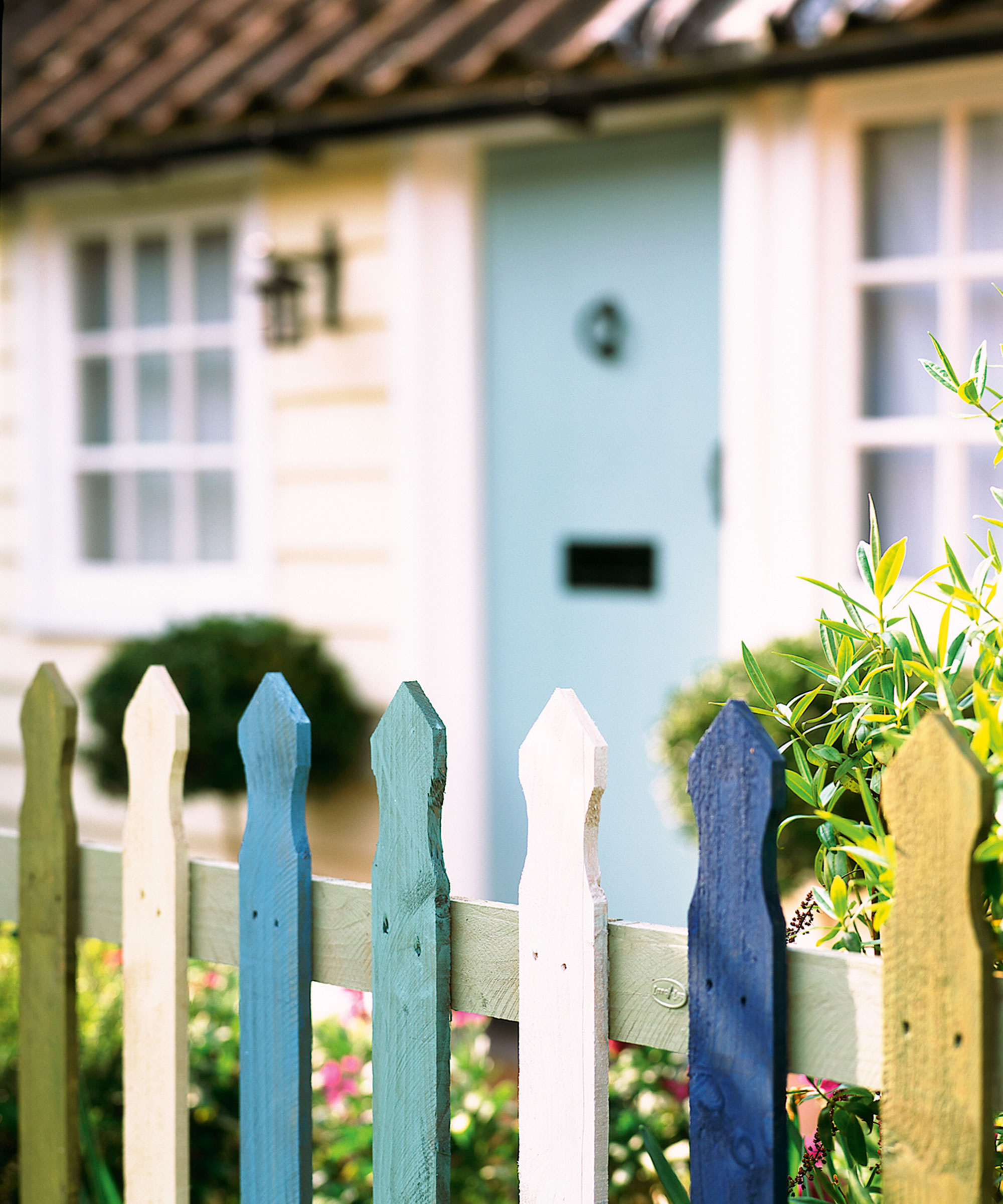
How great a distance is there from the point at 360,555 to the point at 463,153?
1431mm

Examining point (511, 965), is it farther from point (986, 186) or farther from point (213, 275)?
point (213, 275)

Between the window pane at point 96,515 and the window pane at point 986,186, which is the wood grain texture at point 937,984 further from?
the window pane at point 96,515

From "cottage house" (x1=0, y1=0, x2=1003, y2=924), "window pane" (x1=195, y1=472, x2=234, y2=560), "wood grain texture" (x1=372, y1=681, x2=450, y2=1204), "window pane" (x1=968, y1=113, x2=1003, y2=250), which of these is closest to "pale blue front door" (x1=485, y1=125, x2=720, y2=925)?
"cottage house" (x1=0, y1=0, x2=1003, y2=924)

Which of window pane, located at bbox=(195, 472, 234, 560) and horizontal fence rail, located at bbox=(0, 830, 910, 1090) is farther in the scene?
window pane, located at bbox=(195, 472, 234, 560)

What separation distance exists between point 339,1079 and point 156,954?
0.98 meters

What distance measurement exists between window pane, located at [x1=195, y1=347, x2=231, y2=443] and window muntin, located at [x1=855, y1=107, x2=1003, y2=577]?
2.46 metres

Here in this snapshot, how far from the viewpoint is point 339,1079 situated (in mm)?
2498

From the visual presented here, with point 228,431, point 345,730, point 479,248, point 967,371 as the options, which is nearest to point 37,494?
point 228,431

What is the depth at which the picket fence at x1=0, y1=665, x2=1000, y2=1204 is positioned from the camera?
43.8 inches

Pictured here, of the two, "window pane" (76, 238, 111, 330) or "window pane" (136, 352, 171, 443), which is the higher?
"window pane" (76, 238, 111, 330)

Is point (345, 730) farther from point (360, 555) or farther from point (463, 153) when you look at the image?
point (463, 153)

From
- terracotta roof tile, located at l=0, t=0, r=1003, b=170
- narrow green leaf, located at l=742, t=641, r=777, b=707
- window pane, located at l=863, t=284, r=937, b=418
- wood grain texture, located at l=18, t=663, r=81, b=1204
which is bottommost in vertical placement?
wood grain texture, located at l=18, t=663, r=81, b=1204

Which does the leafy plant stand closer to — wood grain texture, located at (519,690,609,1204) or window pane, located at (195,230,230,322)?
wood grain texture, located at (519,690,609,1204)

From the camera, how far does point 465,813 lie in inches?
178
